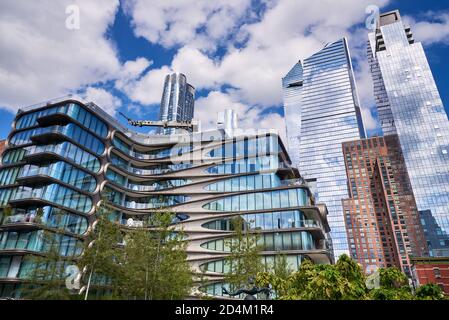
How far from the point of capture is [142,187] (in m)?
51.9

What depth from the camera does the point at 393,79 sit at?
136125 mm

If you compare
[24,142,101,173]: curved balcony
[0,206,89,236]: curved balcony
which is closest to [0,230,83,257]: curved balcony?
[0,206,89,236]: curved balcony

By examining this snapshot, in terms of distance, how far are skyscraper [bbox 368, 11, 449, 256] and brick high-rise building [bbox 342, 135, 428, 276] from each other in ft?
16.3

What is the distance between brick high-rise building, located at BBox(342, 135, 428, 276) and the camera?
120 m

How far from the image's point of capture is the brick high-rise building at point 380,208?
12043 cm

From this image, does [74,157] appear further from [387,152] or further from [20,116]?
[387,152]

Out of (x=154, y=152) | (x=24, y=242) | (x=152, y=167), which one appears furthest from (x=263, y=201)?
(x=24, y=242)

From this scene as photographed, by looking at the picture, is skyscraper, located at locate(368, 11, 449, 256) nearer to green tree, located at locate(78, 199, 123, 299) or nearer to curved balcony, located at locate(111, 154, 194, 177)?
curved balcony, located at locate(111, 154, 194, 177)

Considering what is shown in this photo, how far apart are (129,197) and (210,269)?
62.8 feet

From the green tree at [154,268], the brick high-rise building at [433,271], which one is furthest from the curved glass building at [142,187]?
the brick high-rise building at [433,271]

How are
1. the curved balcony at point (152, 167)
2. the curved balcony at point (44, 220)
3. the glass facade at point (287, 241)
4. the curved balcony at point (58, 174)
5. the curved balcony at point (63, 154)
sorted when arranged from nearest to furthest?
the curved balcony at point (44, 220)
the curved balcony at point (58, 174)
the curved balcony at point (63, 154)
the glass facade at point (287, 241)
the curved balcony at point (152, 167)

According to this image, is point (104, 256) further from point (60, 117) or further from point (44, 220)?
point (60, 117)

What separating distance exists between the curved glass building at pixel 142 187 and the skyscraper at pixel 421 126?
82082mm

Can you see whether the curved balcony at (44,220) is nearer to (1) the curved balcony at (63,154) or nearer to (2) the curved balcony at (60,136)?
(1) the curved balcony at (63,154)
